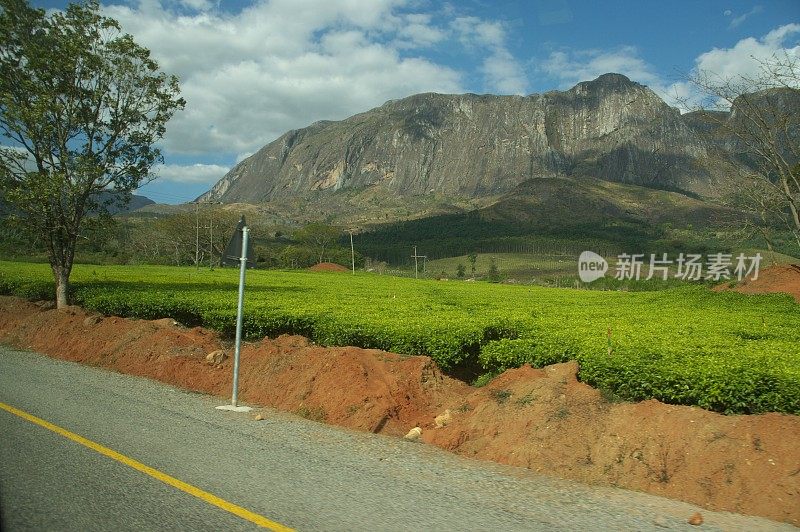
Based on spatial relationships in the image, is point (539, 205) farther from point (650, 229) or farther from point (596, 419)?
point (596, 419)

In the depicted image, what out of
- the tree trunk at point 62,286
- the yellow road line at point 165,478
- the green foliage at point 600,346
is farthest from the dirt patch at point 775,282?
the yellow road line at point 165,478

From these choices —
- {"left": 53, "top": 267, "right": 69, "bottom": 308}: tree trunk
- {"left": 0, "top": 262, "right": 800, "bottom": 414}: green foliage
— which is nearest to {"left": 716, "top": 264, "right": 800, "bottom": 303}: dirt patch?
{"left": 0, "top": 262, "right": 800, "bottom": 414}: green foliage

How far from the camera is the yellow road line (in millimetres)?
5257

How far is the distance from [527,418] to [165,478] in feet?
15.1

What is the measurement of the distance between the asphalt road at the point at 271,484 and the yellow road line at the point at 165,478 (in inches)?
2.4

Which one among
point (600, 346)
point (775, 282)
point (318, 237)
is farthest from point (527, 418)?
point (318, 237)

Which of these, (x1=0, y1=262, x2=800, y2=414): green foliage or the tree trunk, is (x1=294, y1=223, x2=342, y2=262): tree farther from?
(x1=0, y1=262, x2=800, y2=414): green foliage

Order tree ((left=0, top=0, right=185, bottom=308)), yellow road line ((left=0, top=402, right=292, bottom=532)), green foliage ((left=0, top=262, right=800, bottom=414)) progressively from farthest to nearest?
tree ((left=0, top=0, right=185, bottom=308)), green foliage ((left=0, top=262, right=800, bottom=414)), yellow road line ((left=0, top=402, right=292, bottom=532))

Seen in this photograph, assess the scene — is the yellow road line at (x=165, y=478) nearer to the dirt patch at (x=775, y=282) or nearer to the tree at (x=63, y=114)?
the tree at (x=63, y=114)

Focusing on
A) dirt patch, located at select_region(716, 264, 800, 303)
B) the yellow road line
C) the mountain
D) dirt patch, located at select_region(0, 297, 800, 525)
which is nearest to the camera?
the yellow road line

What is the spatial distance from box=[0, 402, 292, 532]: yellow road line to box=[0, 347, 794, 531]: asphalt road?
0.20ft

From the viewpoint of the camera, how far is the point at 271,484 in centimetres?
621

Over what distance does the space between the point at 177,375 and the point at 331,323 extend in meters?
3.45

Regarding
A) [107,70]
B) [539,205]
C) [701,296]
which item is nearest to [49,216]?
[107,70]
